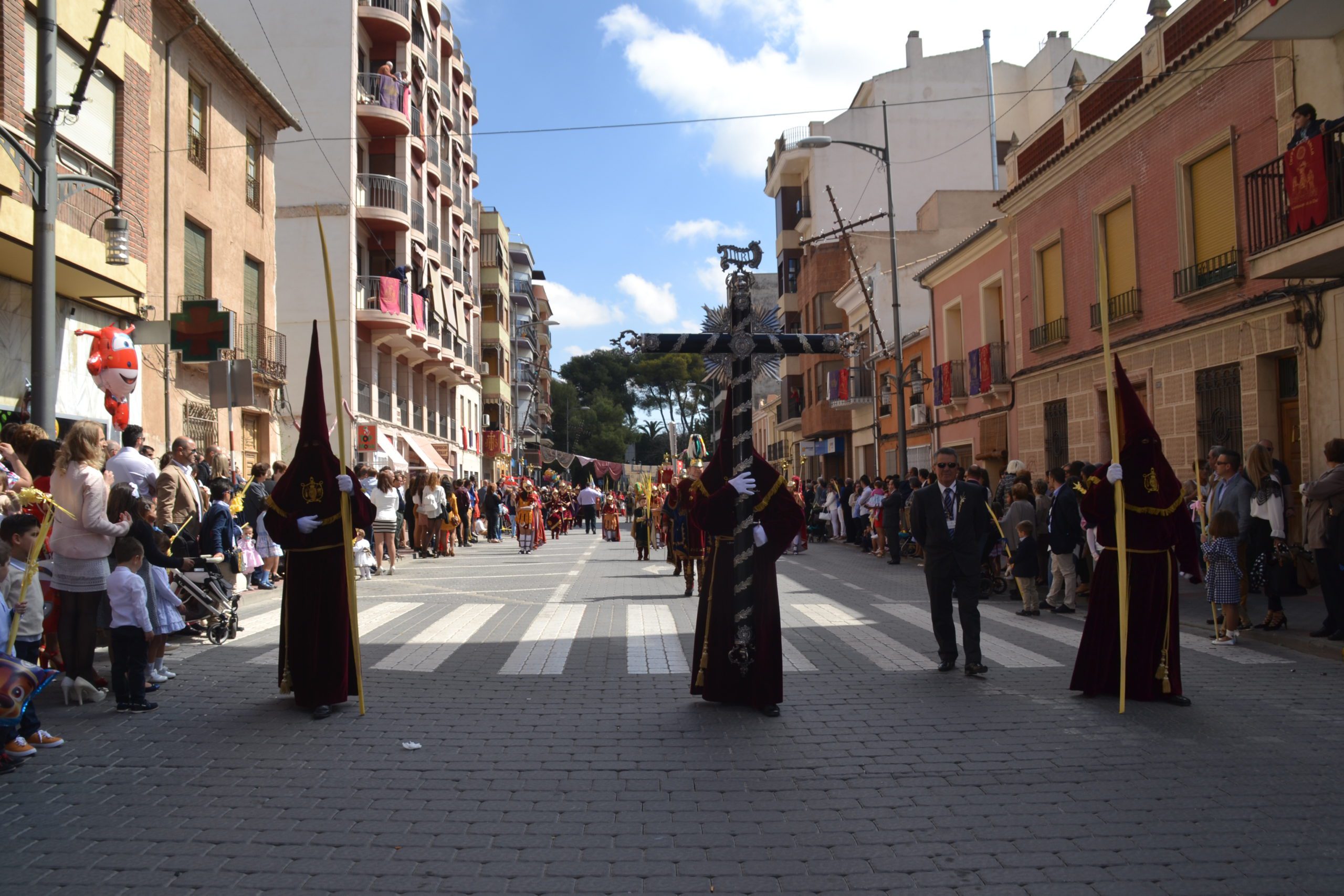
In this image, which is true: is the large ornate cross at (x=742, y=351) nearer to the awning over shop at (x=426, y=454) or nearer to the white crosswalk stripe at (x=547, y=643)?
the white crosswalk stripe at (x=547, y=643)

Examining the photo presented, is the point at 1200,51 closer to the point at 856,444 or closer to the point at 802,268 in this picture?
the point at 856,444

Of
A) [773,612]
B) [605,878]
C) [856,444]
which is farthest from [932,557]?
[856,444]

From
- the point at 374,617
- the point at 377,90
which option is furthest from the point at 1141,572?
the point at 377,90

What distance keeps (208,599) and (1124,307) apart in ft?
52.8

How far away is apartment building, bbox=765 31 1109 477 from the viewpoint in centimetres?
3991

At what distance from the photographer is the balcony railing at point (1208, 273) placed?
16.3 meters

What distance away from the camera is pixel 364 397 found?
3372cm

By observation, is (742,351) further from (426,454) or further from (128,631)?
(426,454)

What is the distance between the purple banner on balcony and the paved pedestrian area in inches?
953

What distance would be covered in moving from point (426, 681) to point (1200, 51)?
14.8 metres

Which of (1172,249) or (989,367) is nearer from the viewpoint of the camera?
(1172,249)

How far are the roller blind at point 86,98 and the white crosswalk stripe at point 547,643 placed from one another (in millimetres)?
9779

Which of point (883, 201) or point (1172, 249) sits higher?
point (883, 201)

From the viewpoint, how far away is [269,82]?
32625 mm
